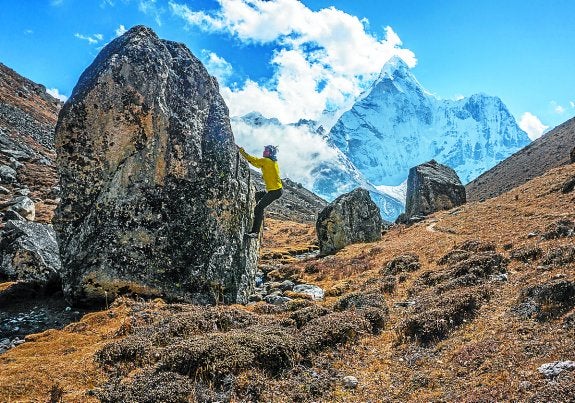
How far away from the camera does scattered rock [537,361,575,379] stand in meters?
7.46

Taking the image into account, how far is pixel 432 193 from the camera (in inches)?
2373

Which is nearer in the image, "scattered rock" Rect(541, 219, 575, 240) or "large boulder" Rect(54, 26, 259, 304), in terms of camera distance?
"large boulder" Rect(54, 26, 259, 304)

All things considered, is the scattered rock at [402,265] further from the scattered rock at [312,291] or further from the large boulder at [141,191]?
the large boulder at [141,191]

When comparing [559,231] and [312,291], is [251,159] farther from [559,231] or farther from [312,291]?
[559,231]

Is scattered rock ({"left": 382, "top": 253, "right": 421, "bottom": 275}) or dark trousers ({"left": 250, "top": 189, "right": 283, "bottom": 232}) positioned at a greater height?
dark trousers ({"left": 250, "top": 189, "right": 283, "bottom": 232})

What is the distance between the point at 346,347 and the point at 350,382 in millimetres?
2018

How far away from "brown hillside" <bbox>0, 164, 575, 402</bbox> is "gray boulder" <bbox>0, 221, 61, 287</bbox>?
506cm

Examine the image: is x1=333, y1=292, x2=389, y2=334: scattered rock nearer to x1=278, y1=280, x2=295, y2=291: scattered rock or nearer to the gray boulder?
x1=278, y1=280, x2=295, y2=291: scattered rock

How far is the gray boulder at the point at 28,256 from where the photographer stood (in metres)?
18.3

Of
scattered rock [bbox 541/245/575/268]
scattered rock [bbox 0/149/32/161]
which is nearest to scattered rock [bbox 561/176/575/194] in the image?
scattered rock [bbox 541/245/575/268]

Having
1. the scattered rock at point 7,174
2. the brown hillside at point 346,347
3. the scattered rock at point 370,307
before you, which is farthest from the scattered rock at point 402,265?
the scattered rock at point 7,174

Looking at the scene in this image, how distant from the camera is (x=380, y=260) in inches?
1060

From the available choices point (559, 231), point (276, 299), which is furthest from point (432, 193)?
point (276, 299)

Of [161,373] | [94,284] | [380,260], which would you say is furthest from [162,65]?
[380,260]
